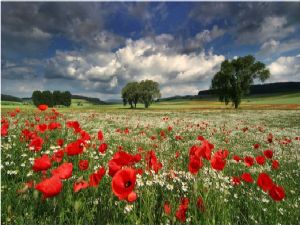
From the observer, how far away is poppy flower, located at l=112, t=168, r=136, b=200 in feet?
7.02

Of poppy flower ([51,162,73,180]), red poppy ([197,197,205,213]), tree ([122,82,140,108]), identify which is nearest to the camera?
poppy flower ([51,162,73,180])

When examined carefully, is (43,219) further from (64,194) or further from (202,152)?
(202,152)

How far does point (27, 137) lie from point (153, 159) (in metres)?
3.26

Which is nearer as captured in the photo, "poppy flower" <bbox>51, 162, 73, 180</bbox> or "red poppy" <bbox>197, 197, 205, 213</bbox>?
"poppy flower" <bbox>51, 162, 73, 180</bbox>

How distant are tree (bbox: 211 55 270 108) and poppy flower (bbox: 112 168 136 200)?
211ft

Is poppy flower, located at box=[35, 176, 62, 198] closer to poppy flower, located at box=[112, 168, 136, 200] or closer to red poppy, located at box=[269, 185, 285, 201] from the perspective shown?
poppy flower, located at box=[112, 168, 136, 200]

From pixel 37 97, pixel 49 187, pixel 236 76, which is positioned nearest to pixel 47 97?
pixel 37 97

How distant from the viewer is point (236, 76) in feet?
215

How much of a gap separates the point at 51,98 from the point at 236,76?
308ft

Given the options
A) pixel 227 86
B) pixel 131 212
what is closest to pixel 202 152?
pixel 131 212

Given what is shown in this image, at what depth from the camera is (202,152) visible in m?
3.27

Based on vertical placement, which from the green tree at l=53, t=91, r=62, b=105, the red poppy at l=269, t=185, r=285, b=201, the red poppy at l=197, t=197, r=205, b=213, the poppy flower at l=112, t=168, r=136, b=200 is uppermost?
the green tree at l=53, t=91, r=62, b=105

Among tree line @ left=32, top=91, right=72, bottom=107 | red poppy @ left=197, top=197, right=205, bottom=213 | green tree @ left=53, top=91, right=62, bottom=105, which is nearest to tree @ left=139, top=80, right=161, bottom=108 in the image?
tree line @ left=32, top=91, right=72, bottom=107

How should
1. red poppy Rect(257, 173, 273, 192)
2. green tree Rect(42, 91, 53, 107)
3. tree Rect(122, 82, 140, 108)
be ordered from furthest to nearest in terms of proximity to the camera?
green tree Rect(42, 91, 53, 107)
tree Rect(122, 82, 140, 108)
red poppy Rect(257, 173, 273, 192)
